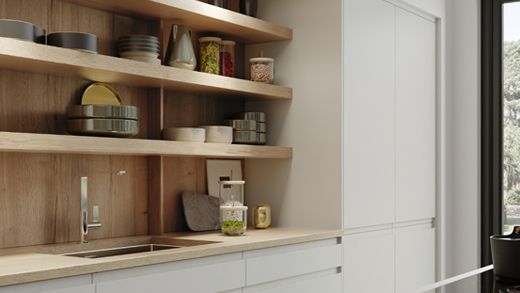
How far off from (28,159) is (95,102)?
0.39m

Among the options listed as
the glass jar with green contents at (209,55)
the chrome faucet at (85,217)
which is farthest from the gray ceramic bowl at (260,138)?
the chrome faucet at (85,217)

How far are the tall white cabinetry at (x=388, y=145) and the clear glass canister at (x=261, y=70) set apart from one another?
0.41 m

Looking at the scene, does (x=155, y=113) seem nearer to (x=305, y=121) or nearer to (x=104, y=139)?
(x=104, y=139)

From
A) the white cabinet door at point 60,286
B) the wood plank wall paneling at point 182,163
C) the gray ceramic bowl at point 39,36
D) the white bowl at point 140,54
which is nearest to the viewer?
the white cabinet door at point 60,286

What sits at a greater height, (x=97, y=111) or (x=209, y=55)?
Result: (x=209, y=55)

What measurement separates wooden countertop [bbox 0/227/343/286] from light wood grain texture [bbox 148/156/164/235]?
0.08 meters

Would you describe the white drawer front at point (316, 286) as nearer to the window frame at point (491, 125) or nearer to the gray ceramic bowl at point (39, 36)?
the gray ceramic bowl at point (39, 36)

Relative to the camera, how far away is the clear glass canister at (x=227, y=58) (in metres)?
3.12

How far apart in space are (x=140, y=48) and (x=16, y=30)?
0.61 metres

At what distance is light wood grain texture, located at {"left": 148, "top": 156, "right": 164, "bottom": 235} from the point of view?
113 inches

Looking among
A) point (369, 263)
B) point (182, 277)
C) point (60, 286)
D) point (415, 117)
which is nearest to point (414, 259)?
point (369, 263)

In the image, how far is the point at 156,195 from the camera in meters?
2.89

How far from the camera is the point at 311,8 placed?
3262 mm

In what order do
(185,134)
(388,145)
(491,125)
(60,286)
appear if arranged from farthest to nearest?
1. (491,125)
2. (388,145)
3. (185,134)
4. (60,286)
